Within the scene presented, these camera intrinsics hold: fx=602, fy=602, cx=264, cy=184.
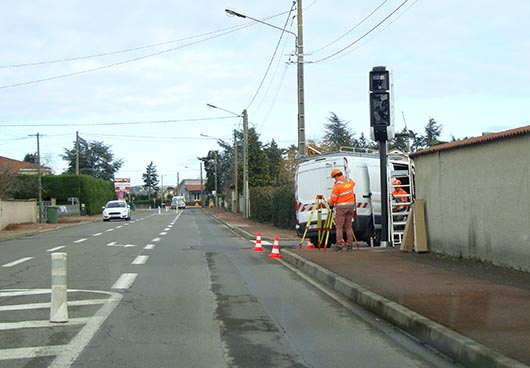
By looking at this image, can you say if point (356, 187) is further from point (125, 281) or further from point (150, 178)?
point (150, 178)

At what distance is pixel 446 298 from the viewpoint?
786 centimetres

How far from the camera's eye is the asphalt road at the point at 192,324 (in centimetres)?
576

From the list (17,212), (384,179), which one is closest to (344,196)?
(384,179)

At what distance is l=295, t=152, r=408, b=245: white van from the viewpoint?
53.1ft

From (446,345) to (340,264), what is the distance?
610 centimetres

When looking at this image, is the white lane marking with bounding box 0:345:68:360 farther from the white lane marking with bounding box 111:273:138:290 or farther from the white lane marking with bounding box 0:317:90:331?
the white lane marking with bounding box 111:273:138:290

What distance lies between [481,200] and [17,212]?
1273 inches

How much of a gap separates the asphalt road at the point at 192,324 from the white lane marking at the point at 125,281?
0.06 feet

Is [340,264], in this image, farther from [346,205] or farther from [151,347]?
[151,347]

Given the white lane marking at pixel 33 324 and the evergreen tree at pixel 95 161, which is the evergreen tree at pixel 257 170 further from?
the white lane marking at pixel 33 324

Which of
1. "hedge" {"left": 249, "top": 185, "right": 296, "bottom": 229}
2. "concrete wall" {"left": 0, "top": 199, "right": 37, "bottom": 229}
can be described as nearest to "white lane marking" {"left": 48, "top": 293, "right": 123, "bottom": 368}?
"hedge" {"left": 249, "top": 185, "right": 296, "bottom": 229}

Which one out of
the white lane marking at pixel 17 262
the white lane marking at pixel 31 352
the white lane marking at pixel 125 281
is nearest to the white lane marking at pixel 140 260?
the white lane marking at pixel 125 281

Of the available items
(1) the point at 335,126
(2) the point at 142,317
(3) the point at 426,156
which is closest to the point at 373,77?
(3) the point at 426,156

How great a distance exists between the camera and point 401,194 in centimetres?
1543
